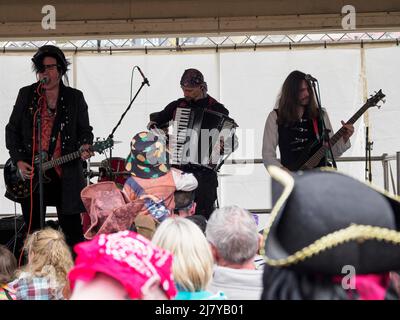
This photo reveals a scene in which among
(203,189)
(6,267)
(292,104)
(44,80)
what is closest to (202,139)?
(203,189)

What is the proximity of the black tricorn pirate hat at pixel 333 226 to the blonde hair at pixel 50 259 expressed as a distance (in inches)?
86.7

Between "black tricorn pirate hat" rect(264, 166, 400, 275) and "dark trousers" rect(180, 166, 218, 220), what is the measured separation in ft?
15.1

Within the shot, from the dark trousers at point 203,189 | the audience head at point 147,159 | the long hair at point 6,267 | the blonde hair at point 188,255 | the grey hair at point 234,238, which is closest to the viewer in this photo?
the blonde hair at point 188,255

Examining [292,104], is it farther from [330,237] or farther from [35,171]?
[330,237]

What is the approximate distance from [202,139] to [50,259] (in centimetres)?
279

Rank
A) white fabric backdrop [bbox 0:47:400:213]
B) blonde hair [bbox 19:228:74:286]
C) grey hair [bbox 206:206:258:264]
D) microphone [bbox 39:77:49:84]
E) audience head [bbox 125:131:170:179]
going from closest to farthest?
grey hair [bbox 206:206:258:264]
blonde hair [bbox 19:228:74:286]
audience head [bbox 125:131:170:179]
microphone [bbox 39:77:49:84]
white fabric backdrop [bbox 0:47:400:213]

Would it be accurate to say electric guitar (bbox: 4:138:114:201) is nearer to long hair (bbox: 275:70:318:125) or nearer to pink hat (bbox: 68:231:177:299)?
long hair (bbox: 275:70:318:125)

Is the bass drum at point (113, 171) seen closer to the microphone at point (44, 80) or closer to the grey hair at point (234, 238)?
the microphone at point (44, 80)

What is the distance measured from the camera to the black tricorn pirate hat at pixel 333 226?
1320 mm

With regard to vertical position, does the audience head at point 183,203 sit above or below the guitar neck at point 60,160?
below

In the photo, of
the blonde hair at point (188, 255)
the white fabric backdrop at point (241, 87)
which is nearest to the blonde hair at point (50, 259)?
the blonde hair at point (188, 255)

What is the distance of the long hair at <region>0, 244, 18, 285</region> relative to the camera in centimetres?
361

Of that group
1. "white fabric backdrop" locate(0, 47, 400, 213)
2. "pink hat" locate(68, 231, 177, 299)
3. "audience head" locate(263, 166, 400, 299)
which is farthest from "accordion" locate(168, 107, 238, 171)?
"audience head" locate(263, 166, 400, 299)

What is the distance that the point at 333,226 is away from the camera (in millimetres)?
1320
